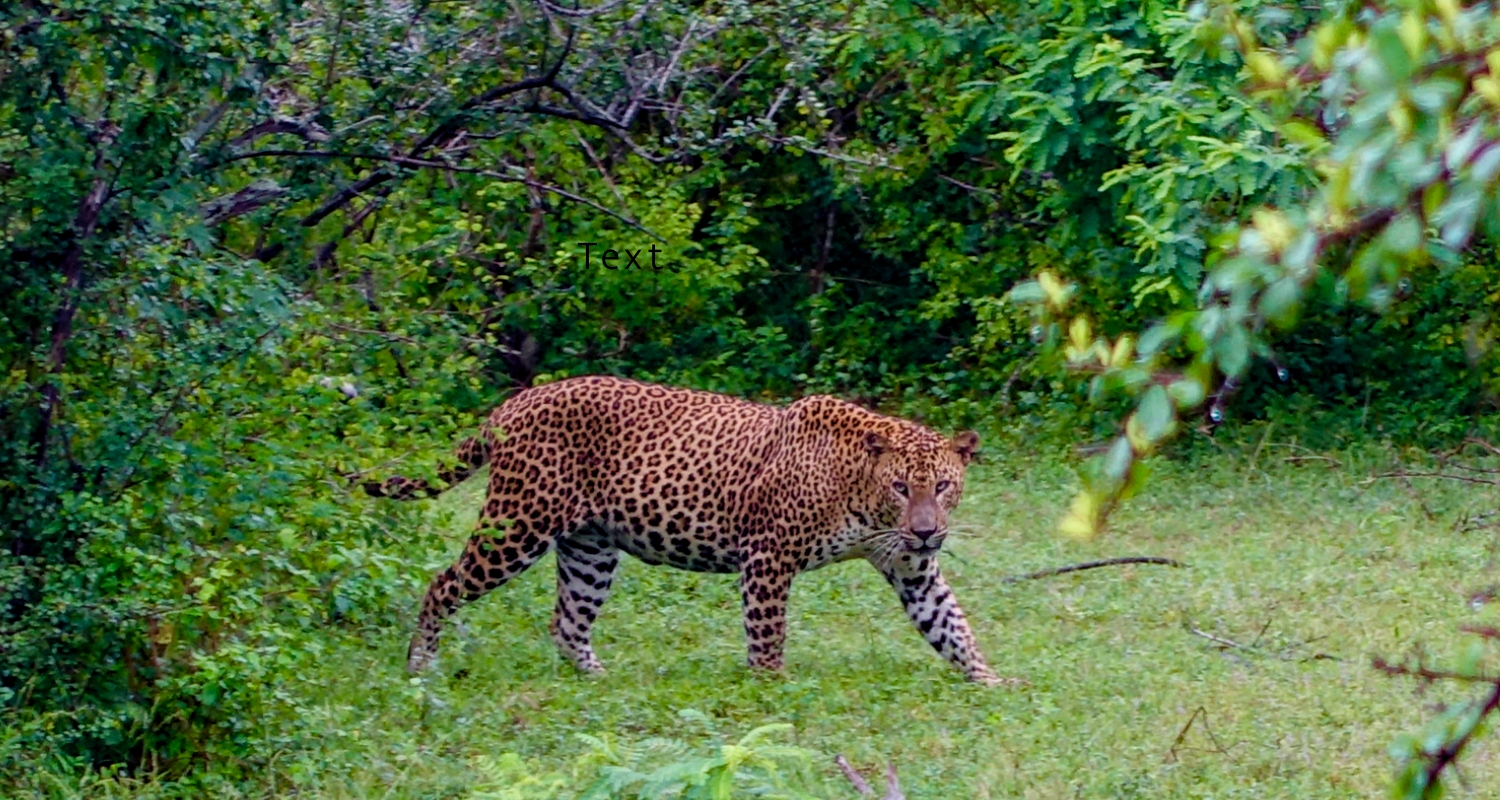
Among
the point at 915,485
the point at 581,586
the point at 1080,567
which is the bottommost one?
the point at 581,586

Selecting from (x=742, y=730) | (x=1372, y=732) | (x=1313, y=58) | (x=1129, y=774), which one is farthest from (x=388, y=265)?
(x=1313, y=58)

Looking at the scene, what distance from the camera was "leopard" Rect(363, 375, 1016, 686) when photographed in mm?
7676

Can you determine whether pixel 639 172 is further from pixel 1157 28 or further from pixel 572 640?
pixel 572 640

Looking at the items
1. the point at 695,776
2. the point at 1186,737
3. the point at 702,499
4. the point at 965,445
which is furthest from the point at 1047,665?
the point at 695,776

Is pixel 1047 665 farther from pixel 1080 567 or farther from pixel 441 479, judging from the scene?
pixel 441 479

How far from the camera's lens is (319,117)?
7.10 meters

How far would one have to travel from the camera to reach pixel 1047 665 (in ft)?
25.7

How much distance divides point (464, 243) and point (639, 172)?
2.42m

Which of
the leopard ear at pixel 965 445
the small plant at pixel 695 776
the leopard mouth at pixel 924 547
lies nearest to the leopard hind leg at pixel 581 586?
the leopard mouth at pixel 924 547

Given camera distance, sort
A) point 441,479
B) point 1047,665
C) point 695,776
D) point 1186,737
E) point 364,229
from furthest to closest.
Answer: point 364,229 → point 441,479 → point 1047,665 → point 1186,737 → point 695,776

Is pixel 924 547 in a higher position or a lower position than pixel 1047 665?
higher

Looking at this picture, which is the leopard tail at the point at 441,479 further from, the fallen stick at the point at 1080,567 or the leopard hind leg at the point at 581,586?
the fallen stick at the point at 1080,567

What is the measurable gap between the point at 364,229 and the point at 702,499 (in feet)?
7.60

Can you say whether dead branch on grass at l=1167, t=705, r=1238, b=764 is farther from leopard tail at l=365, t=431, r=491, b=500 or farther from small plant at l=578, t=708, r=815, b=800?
leopard tail at l=365, t=431, r=491, b=500
